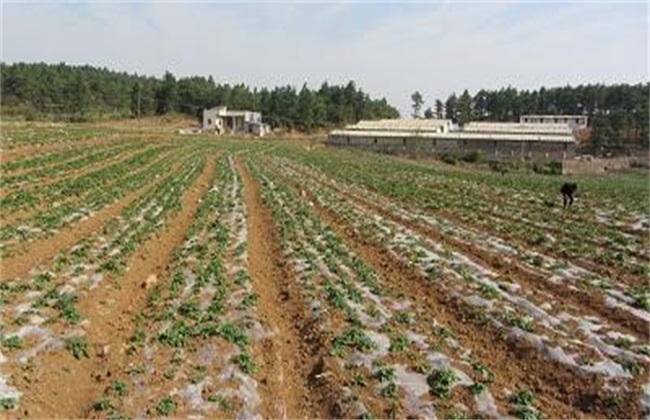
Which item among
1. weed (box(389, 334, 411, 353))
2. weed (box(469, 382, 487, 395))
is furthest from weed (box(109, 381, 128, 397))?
weed (box(469, 382, 487, 395))

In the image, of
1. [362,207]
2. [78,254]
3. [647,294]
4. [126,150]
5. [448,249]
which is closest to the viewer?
[647,294]

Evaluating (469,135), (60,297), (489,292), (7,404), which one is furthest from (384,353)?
(469,135)

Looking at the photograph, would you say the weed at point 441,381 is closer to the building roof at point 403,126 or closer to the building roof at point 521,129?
the building roof at point 521,129

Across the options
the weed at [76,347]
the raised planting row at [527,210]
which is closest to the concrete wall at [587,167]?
the raised planting row at [527,210]

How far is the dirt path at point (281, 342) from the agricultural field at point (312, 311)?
0.15 ft

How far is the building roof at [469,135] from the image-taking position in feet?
330

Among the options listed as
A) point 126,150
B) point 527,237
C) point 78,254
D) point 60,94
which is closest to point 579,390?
point 78,254

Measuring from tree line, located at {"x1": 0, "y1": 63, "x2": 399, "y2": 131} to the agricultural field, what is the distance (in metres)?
105

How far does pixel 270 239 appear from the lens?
24.6m

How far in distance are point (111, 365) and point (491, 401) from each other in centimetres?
641

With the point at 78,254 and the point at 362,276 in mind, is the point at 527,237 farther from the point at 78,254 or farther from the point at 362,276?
the point at 78,254

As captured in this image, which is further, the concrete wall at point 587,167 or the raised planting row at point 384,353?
the concrete wall at point 587,167

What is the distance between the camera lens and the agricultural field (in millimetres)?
11477

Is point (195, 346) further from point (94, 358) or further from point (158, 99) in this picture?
point (158, 99)
